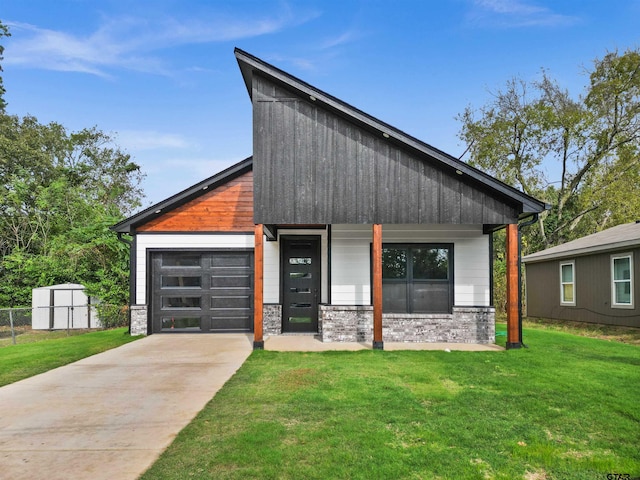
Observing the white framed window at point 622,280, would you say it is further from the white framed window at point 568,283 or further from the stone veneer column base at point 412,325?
the stone veneer column base at point 412,325

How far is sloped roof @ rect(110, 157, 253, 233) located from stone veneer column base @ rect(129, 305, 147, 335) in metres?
1.97

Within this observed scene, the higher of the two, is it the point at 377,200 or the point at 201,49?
the point at 201,49

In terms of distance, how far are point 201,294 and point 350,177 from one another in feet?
16.8

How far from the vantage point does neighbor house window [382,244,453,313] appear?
1011 cm

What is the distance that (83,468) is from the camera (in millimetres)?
3459

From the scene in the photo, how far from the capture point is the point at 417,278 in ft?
33.4

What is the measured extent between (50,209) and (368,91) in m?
16.0

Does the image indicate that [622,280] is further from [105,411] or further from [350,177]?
[105,411]

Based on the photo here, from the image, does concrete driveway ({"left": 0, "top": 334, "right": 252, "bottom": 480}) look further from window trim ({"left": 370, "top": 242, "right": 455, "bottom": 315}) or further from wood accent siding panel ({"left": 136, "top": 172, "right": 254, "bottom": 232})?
window trim ({"left": 370, "top": 242, "right": 455, "bottom": 315})

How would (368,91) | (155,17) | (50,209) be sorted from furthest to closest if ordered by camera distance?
(368,91)
(50,209)
(155,17)

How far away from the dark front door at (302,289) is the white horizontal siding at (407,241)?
114 centimetres

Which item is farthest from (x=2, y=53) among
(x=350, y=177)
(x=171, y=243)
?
(x=350, y=177)

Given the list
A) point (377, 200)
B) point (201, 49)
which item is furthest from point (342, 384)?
point (201, 49)

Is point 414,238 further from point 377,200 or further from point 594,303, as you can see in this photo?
point 594,303
